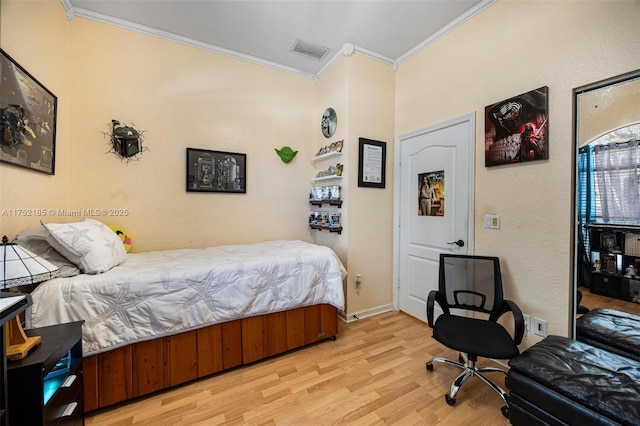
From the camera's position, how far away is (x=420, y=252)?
2.83 metres

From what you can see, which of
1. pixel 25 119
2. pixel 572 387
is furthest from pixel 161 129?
pixel 572 387

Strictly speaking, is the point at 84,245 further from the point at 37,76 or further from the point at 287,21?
the point at 287,21

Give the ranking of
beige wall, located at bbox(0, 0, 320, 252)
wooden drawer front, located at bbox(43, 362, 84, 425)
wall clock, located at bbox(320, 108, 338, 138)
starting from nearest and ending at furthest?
wooden drawer front, located at bbox(43, 362, 84, 425), beige wall, located at bbox(0, 0, 320, 252), wall clock, located at bbox(320, 108, 338, 138)

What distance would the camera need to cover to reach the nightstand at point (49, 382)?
0.98 metres

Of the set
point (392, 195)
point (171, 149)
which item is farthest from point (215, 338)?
point (392, 195)

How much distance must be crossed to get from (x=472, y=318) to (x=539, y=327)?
432 mm

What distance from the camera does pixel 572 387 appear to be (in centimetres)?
122

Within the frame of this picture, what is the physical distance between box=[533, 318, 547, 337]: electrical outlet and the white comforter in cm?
148

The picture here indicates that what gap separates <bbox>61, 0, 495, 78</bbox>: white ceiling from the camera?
7.38ft

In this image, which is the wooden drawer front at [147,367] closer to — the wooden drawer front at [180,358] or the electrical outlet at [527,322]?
the wooden drawer front at [180,358]

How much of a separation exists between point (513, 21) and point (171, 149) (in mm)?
3310

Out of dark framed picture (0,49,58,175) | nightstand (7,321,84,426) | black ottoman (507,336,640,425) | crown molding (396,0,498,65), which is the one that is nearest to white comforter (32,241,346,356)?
nightstand (7,321,84,426)

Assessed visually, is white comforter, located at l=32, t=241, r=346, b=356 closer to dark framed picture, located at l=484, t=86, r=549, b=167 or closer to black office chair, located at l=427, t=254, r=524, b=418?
black office chair, located at l=427, t=254, r=524, b=418

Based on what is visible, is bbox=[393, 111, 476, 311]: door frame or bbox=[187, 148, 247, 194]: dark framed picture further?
bbox=[187, 148, 247, 194]: dark framed picture
